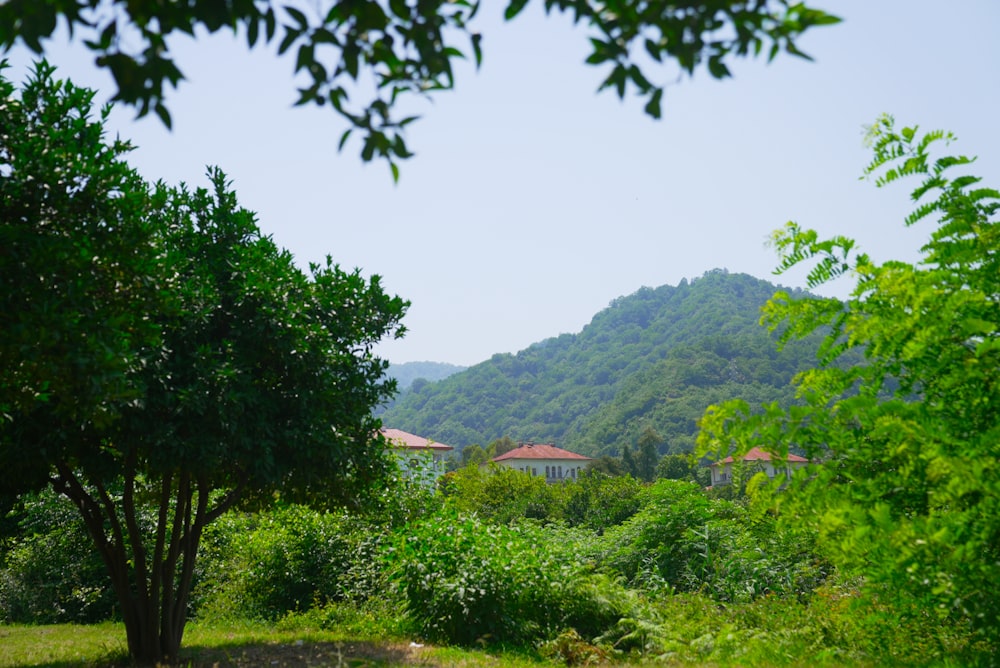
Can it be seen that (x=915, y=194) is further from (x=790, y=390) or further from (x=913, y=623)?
(x=790, y=390)

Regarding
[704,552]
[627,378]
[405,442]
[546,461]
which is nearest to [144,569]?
[704,552]

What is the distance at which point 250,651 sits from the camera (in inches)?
342

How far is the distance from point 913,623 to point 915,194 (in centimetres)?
333

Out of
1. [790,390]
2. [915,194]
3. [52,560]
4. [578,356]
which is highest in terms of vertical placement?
[578,356]

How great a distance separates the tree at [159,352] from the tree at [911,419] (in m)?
4.14

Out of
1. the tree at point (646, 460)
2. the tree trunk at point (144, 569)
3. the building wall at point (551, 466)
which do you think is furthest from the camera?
the building wall at point (551, 466)

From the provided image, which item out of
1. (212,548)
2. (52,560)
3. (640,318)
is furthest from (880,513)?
(640,318)

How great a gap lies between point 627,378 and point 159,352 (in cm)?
12253

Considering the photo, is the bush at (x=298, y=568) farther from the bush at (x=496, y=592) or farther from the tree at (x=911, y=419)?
the tree at (x=911, y=419)

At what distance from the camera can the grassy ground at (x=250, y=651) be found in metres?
7.70

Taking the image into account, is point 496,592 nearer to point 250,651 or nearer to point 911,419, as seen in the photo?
point 250,651

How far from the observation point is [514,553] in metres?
9.29

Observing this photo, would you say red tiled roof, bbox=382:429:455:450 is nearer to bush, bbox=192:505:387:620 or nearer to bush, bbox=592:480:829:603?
bush, bbox=192:505:387:620

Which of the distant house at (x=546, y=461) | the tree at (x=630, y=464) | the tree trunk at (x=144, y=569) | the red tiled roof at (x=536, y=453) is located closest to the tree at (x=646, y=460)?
the tree at (x=630, y=464)
